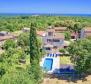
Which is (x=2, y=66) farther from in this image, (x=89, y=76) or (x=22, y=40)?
(x=22, y=40)

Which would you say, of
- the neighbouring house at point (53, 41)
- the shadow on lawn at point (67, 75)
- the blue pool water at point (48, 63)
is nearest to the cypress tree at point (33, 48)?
the shadow on lawn at point (67, 75)

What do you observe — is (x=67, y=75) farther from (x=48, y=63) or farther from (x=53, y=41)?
(x=53, y=41)

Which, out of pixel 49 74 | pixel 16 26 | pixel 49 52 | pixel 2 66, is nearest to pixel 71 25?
pixel 16 26

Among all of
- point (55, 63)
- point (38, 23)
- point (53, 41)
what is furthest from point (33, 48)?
point (38, 23)

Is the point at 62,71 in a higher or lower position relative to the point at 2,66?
lower

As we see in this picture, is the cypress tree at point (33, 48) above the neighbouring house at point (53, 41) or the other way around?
above

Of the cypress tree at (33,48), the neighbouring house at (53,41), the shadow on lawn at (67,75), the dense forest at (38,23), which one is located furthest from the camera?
the dense forest at (38,23)

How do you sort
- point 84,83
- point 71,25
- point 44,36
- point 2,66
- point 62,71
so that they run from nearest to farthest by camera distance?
point 2,66, point 84,83, point 62,71, point 44,36, point 71,25

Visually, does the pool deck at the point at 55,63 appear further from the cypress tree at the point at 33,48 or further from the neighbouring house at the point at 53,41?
the neighbouring house at the point at 53,41
